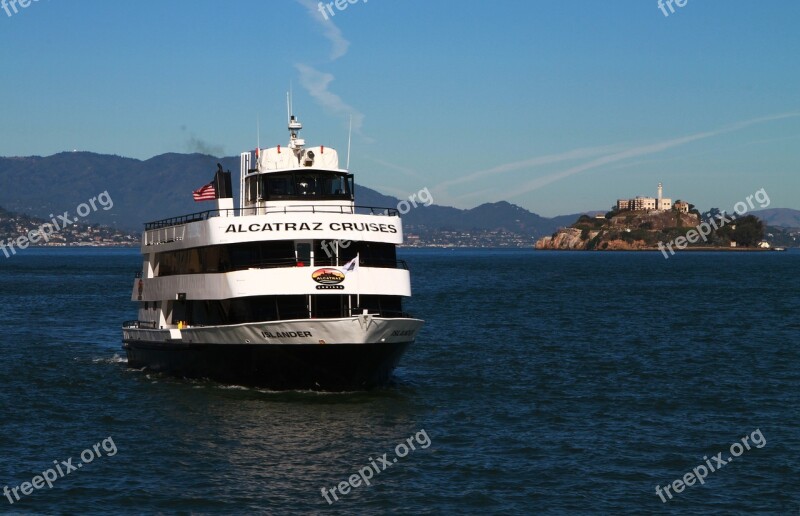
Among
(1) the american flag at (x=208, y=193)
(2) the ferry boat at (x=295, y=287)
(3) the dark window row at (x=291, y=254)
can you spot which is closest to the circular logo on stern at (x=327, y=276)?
(2) the ferry boat at (x=295, y=287)

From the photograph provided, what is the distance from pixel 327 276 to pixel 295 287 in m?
0.95

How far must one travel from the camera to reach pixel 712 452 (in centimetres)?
2334

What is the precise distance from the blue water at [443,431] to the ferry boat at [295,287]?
977mm

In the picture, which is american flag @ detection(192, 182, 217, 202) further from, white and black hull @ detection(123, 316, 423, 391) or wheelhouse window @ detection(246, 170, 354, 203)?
white and black hull @ detection(123, 316, 423, 391)

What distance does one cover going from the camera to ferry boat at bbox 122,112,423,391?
28.4 metres

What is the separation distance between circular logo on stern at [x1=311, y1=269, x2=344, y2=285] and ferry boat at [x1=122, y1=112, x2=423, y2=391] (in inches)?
1.1

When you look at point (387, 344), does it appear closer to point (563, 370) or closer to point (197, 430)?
point (197, 430)

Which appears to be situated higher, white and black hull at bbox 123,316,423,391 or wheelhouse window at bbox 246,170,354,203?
wheelhouse window at bbox 246,170,354,203

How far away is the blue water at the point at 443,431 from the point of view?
19812mm

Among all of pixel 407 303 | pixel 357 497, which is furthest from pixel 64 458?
pixel 407 303

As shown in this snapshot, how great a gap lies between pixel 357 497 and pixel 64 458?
7251mm

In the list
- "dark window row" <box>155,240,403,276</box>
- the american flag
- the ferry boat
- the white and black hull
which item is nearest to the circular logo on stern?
the ferry boat

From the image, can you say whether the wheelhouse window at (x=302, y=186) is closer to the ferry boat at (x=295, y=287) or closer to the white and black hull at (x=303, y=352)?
the ferry boat at (x=295, y=287)

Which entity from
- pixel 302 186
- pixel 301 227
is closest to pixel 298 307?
pixel 301 227
